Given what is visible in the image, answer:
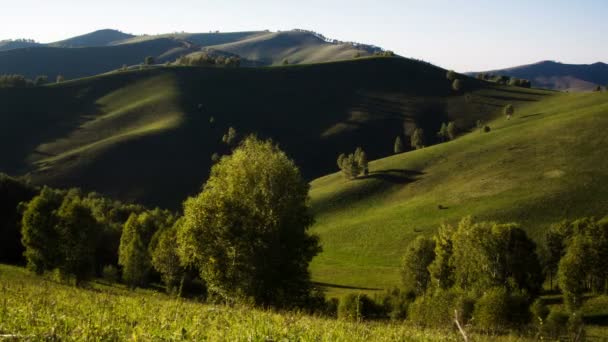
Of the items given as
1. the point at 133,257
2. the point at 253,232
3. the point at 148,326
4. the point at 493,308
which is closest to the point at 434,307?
the point at 493,308

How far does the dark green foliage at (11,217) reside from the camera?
85.6 metres

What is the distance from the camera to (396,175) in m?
155

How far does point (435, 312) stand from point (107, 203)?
103016mm

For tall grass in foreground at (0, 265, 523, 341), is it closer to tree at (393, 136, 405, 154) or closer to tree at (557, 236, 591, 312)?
tree at (557, 236, 591, 312)

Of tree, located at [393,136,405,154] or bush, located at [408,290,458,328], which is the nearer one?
bush, located at [408,290,458,328]

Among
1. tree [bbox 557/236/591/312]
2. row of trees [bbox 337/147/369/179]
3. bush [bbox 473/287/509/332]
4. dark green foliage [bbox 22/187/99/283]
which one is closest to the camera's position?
bush [bbox 473/287/509/332]

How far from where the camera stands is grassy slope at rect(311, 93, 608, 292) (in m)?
108

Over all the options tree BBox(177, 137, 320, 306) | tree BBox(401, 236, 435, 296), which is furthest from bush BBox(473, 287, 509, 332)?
tree BBox(401, 236, 435, 296)

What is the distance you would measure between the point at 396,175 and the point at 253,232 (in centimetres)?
12796

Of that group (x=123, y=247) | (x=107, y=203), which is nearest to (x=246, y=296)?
(x=123, y=247)

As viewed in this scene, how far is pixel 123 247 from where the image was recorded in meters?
83.4

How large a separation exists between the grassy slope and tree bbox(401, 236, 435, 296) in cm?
933

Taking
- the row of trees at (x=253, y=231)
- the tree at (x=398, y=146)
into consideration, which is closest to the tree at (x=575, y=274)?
the row of trees at (x=253, y=231)

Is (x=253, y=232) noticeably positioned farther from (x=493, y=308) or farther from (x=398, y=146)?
(x=398, y=146)
